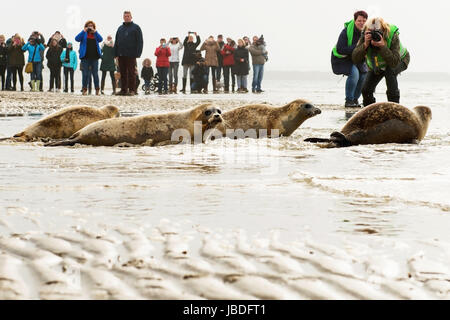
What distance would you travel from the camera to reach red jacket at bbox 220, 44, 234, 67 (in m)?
29.2

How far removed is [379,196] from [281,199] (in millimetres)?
578

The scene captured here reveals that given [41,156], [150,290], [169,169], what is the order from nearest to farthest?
[150,290] < [169,169] < [41,156]

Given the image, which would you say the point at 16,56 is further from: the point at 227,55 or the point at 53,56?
the point at 227,55

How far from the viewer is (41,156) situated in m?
7.36

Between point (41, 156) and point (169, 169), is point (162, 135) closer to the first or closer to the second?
point (41, 156)

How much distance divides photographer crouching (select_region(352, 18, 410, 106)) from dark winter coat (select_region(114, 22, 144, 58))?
31.8 ft

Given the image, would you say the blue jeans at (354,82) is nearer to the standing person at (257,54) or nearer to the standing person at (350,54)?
the standing person at (350,54)

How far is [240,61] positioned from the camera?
29.7 meters

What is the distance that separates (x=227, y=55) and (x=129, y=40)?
9.60 metres

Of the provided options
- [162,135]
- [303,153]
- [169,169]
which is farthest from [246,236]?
[162,135]

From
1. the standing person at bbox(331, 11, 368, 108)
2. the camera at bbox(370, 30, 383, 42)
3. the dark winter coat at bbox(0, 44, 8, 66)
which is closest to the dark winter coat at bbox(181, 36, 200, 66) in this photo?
the dark winter coat at bbox(0, 44, 8, 66)

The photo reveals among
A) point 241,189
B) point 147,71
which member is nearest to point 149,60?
point 147,71

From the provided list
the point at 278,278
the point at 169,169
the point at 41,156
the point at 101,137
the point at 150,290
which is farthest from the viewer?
the point at 101,137

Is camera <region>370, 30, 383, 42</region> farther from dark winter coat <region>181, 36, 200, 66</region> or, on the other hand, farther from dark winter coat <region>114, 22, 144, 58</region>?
dark winter coat <region>181, 36, 200, 66</region>
